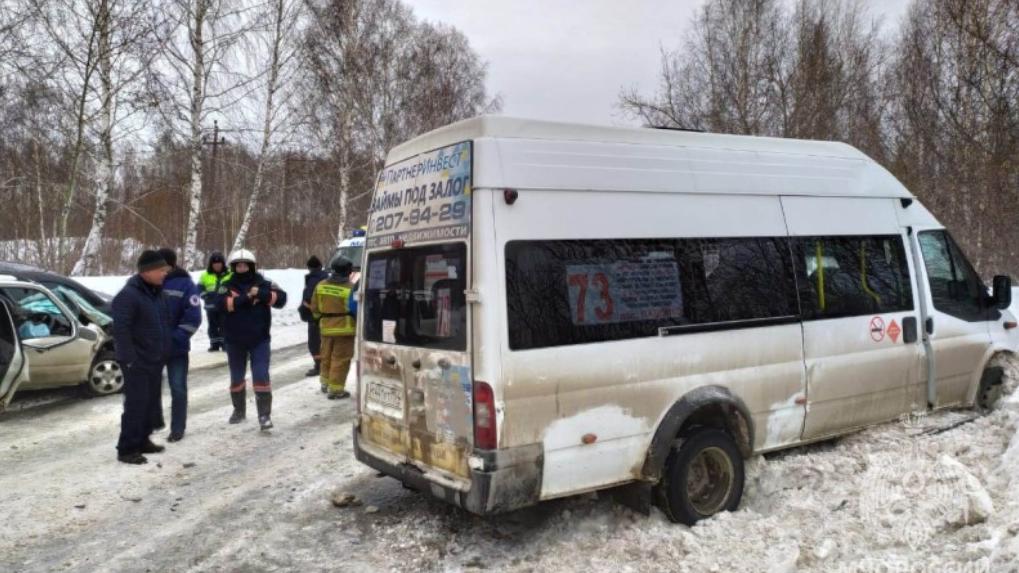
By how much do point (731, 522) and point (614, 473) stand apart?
2.62 feet

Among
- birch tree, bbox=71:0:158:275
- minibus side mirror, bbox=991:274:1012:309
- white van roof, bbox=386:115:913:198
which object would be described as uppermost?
birch tree, bbox=71:0:158:275

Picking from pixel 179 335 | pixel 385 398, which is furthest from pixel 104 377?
pixel 385 398

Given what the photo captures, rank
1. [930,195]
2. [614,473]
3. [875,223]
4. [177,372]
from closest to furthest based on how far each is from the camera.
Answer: [614,473]
[875,223]
[177,372]
[930,195]

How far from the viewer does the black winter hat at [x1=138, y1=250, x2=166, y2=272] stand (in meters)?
5.82

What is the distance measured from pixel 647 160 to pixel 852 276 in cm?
201

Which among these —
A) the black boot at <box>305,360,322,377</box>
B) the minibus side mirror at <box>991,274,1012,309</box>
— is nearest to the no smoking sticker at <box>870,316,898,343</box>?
the minibus side mirror at <box>991,274,1012,309</box>

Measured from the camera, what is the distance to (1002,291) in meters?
5.83

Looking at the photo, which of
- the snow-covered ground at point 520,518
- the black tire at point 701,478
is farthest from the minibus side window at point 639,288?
the snow-covered ground at point 520,518

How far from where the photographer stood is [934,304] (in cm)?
550

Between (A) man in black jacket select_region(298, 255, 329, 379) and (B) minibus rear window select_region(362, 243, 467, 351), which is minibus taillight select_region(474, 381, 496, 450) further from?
(A) man in black jacket select_region(298, 255, 329, 379)

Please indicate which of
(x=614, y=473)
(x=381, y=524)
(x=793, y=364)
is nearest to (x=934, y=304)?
A: (x=793, y=364)

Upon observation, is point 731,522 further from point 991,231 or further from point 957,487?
point 991,231

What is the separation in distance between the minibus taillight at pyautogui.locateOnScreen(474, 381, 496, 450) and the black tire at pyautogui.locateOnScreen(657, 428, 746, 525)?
1.22 meters

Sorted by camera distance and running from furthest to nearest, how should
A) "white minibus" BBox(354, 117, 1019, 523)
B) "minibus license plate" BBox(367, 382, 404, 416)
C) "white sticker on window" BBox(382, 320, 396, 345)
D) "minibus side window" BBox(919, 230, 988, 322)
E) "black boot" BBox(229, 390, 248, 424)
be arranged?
"black boot" BBox(229, 390, 248, 424) < "minibus side window" BBox(919, 230, 988, 322) < "white sticker on window" BBox(382, 320, 396, 345) < "minibus license plate" BBox(367, 382, 404, 416) < "white minibus" BBox(354, 117, 1019, 523)
